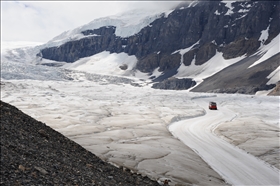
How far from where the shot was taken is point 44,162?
30.4 feet

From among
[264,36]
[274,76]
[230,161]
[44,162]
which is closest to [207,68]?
[264,36]

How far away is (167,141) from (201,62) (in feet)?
567

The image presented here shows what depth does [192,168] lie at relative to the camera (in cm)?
1633

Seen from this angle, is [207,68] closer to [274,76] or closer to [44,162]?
[274,76]

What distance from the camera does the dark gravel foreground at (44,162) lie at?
7859mm

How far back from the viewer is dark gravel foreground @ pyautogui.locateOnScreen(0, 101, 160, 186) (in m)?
7.86

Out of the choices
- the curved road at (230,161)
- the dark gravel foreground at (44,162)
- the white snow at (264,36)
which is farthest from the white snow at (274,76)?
the dark gravel foreground at (44,162)

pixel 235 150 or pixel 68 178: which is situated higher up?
→ pixel 68 178

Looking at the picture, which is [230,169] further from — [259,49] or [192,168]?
[259,49]

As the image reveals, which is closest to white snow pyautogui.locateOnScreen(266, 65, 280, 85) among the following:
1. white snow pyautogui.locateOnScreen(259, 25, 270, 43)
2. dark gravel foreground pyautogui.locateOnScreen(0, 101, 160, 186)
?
white snow pyautogui.locateOnScreen(259, 25, 270, 43)

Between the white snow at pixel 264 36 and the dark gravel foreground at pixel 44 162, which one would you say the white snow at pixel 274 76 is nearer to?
the white snow at pixel 264 36

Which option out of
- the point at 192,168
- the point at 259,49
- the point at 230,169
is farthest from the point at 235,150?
the point at 259,49

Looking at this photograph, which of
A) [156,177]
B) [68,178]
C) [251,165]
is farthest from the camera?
[251,165]

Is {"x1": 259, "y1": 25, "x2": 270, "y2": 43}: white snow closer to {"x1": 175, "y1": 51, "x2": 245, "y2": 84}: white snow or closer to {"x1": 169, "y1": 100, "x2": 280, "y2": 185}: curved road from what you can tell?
{"x1": 175, "y1": 51, "x2": 245, "y2": 84}: white snow
